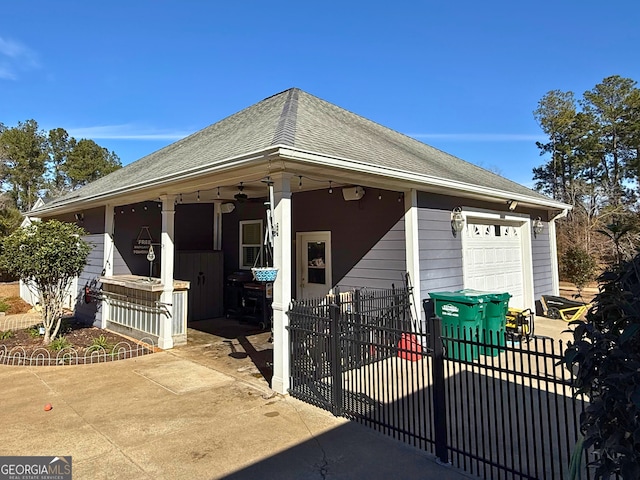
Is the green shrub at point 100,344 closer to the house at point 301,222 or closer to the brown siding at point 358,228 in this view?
the house at point 301,222

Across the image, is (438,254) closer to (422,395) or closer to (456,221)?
(456,221)

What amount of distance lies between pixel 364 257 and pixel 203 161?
3.15m

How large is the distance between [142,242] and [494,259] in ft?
25.9

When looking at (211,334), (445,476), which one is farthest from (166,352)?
(445,476)

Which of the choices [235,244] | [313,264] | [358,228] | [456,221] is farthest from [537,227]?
[235,244]

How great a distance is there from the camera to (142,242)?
27.9ft

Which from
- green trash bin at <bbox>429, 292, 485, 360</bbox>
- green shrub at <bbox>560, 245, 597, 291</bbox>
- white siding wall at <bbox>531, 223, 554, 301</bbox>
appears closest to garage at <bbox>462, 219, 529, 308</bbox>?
white siding wall at <bbox>531, 223, 554, 301</bbox>

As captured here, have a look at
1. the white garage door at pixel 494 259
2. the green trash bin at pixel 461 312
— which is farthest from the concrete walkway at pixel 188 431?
the white garage door at pixel 494 259

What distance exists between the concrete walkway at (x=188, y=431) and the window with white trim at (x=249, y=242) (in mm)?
4157

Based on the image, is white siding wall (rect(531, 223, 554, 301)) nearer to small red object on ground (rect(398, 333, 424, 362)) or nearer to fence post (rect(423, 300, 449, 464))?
small red object on ground (rect(398, 333, 424, 362))

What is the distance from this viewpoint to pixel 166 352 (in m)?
6.55

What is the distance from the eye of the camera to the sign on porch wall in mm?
8480

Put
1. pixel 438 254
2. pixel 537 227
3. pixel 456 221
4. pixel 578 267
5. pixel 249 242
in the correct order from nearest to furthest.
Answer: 1. pixel 438 254
2. pixel 456 221
3. pixel 249 242
4. pixel 537 227
5. pixel 578 267

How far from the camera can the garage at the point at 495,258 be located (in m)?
7.59
